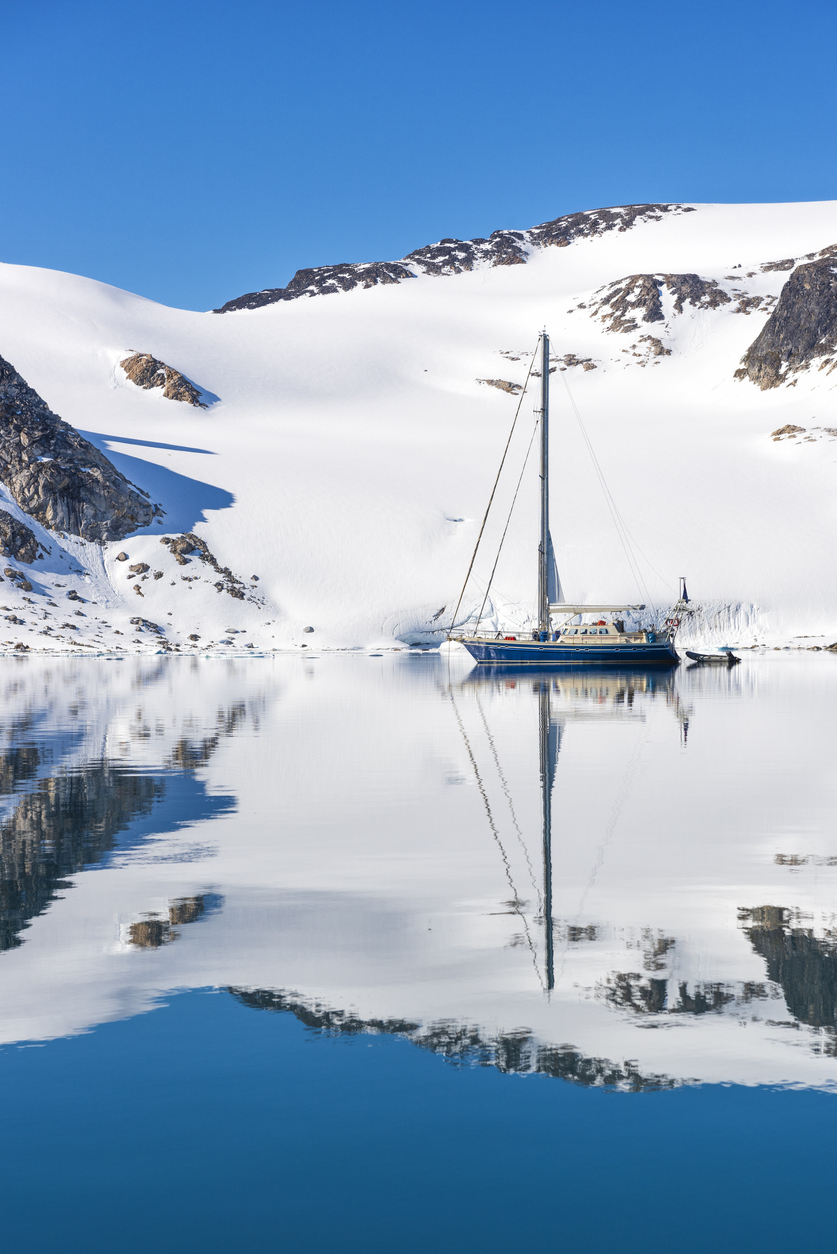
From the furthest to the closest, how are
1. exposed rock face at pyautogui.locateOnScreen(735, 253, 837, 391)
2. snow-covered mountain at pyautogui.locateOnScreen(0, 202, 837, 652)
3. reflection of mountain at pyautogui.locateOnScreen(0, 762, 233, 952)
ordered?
1. exposed rock face at pyautogui.locateOnScreen(735, 253, 837, 391)
2. snow-covered mountain at pyautogui.locateOnScreen(0, 202, 837, 652)
3. reflection of mountain at pyautogui.locateOnScreen(0, 762, 233, 952)

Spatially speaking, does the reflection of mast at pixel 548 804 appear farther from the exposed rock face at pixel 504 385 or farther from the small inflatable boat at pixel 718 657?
the exposed rock face at pixel 504 385

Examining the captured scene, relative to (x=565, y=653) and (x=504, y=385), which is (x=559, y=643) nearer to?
(x=565, y=653)

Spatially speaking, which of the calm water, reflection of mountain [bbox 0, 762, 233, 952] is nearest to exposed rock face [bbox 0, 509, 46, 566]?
reflection of mountain [bbox 0, 762, 233, 952]

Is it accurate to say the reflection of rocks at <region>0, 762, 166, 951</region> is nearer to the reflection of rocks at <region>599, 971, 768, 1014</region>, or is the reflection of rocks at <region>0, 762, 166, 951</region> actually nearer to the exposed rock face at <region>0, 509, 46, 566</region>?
the reflection of rocks at <region>599, 971, 768, 1014</region>

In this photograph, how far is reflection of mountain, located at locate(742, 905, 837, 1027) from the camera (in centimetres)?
683

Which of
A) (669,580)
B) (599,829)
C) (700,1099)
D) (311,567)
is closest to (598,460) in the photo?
(669,580)

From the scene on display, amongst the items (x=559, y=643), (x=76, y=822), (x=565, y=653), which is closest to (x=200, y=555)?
(x=565, y=653)

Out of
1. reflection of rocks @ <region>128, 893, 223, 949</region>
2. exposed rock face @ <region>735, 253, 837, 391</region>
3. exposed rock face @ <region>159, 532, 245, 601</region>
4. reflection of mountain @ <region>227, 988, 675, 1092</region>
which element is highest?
exposed rock face @ <region>735, 253, 837, 391</region>

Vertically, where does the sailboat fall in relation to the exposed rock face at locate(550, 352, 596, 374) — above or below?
below

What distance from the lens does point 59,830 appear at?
12.6 meters

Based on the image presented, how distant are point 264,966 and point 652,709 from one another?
73.9 feet

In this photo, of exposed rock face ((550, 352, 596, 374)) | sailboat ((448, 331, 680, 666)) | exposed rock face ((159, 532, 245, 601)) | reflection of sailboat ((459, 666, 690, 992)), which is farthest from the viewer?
exposed rock face ((550, 352, 596, 374))

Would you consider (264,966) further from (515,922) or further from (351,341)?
(351,341)

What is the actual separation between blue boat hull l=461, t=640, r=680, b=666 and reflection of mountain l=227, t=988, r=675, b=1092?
45302 millimetres
